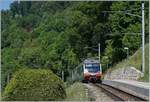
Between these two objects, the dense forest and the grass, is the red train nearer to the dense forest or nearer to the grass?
the dense forest

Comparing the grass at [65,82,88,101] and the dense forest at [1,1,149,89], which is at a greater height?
the dense forest at [1,1,149,89]

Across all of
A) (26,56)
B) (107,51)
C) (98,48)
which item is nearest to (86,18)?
(98,48)

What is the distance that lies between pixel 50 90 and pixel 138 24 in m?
52.5

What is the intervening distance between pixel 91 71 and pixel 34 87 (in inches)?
1288

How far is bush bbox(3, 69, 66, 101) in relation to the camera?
23.7 metres

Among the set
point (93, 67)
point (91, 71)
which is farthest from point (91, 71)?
point (93, 67)

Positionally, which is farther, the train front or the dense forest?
the dense forest

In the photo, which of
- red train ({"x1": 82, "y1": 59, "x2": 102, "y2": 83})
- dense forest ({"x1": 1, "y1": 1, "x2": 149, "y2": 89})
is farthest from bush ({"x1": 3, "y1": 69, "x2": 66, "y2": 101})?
dense forest ({"x1": 1, "y1": 1, "x2": 149, "y2": 89})

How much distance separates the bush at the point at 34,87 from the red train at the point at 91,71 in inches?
1219

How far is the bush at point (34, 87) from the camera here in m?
23.7

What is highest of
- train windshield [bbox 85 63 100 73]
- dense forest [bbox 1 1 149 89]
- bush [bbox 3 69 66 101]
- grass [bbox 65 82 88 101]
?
dense forest [bbox 1 1 149 89]

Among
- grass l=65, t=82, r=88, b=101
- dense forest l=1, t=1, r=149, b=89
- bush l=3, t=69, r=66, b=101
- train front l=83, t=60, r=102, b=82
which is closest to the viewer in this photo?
A: bush l=3, t=69, r=66, b=101

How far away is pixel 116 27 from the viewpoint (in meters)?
80.6

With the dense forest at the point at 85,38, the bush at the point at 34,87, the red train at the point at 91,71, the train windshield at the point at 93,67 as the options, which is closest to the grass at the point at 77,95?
the bush at the point at 34,87
